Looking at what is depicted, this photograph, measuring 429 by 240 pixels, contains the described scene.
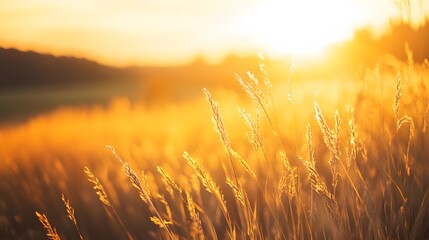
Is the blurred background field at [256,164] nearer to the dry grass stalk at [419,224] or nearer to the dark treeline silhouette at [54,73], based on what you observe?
the dry grass stalk at [419,224]

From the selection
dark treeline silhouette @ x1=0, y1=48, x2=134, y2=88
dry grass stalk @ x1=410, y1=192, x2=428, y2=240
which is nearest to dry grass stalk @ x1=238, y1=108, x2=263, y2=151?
dry grass stalk @ x1=410, y1=192, x2=428, y2=240

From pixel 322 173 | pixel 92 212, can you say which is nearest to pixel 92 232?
pixel 92 212

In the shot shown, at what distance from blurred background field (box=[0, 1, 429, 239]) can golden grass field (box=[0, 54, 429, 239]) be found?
0.01 m

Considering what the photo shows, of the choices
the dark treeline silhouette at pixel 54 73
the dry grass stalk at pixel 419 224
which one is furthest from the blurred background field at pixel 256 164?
the dark treeline silhouette at pixel 54 73

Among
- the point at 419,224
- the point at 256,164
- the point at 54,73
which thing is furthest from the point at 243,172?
the point at 54,73

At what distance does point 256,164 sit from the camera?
3164 millimetres

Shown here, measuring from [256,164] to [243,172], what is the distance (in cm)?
18

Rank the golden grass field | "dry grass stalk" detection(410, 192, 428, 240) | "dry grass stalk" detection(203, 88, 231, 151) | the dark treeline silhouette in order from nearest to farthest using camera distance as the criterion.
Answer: "dry grass stalk" detection(203, 88, 231, 151) → the golden grass field → "dry grass stalk" detection(410, 192, 428, 240) → the dark treeline silhouette

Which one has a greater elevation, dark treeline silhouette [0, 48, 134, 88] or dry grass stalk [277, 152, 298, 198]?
dark treeline silhouette [0, 48, 134, 88]

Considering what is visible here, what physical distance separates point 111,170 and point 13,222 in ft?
3.19

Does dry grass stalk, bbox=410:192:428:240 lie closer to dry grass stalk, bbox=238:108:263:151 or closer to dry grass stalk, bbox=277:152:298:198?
dry grass stalk, bbox=277:152:298:198

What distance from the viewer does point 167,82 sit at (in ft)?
68.8

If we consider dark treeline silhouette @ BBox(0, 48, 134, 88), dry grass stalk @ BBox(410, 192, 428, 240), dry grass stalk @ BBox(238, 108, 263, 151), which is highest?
dark treeline silhouette @ BBox(0, 48, 134, 88)

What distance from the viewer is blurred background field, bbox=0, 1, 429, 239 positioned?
1.74 meters
